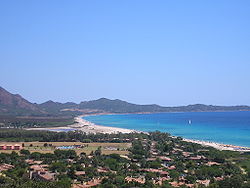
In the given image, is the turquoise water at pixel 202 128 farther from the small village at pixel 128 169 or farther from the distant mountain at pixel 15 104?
the distant mountain at pixel 15 104

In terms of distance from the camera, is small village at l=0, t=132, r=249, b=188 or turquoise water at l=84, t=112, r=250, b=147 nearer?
small village at l=0, t=132, r=249, b=188

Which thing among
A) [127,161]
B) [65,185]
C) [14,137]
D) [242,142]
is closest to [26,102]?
[14,137]

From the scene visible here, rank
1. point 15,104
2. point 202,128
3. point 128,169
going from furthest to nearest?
point 15,104
point 202,128
point 128,169

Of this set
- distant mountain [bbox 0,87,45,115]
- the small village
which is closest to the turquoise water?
the small village

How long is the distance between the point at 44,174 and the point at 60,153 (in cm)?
887

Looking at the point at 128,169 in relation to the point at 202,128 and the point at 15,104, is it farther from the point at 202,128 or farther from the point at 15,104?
the point at 15,104

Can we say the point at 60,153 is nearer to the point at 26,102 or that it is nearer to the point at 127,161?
the point at 127,161

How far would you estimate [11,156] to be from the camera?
32.2m

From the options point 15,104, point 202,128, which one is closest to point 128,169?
point 202,128

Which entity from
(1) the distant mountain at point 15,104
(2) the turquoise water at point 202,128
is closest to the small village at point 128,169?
(2) the turquoise water at point 202,128

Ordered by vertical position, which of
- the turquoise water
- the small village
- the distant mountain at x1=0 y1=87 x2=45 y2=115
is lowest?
the small village

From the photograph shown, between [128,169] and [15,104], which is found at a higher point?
[15,104]

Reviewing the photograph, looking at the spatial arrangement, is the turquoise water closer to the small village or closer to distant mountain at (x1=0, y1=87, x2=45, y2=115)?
the small village

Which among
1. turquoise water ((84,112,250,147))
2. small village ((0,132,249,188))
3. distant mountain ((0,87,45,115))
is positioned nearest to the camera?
small village ((0,132,249,188))
